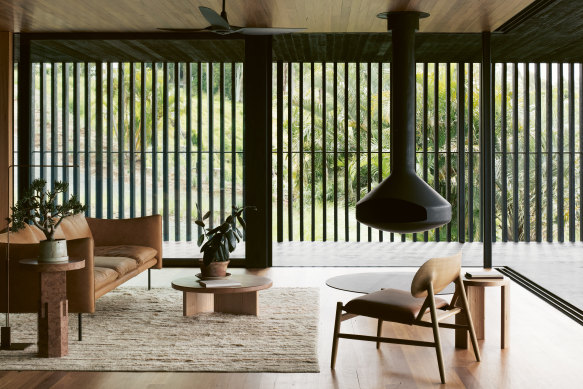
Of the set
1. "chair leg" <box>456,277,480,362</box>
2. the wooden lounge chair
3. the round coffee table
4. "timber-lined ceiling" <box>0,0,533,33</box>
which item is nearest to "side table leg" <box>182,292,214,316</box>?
the round coffee table

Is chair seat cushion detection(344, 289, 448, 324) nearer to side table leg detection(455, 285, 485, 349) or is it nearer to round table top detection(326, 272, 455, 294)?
side table leg detection(455, 285, 485, 349)

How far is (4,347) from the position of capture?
4.07 m

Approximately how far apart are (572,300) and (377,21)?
121 inches

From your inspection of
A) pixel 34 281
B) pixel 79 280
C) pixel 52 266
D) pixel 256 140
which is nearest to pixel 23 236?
pixel 34 281

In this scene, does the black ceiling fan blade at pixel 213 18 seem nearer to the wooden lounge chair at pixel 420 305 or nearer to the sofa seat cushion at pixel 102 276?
the sofa seat cushion at pixel 102 276

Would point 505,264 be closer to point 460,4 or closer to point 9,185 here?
point 460,4

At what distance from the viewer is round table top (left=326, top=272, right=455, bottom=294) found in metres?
5.11

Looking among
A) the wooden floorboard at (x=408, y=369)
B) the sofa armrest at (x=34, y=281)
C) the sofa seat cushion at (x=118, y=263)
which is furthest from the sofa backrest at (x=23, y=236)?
the wooden floorboard at (x=408, y=369)

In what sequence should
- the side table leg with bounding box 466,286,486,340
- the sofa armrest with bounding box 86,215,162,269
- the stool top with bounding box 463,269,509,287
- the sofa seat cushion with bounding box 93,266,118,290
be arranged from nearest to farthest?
the stool top with bounding box 463,269,509,287, the side table leg with bounding box 466,286,486,340, the sofa seat cushion with bounding box 93,266,118,290, the sofa armrest with bounding box 86,215,162,269

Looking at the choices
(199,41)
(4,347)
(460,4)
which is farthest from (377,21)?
(4,347)

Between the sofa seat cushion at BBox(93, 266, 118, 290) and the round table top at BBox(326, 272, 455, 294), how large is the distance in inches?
62.9

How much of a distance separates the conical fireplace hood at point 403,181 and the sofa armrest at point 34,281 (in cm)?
267

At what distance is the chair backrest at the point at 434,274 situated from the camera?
3.45 meters

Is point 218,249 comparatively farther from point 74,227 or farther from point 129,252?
point 74,227
